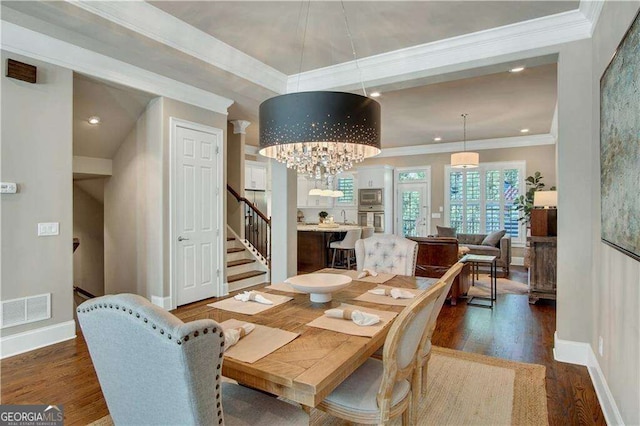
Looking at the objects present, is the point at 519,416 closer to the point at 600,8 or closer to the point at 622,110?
the point at 622,110

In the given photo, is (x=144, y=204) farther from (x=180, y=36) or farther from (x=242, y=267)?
(x=180, y=36)

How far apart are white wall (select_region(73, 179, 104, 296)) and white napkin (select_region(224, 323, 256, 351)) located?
204 inches

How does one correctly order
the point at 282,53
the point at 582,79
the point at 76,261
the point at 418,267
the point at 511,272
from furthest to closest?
the point at 511,272 → the point at 76,261 → the point at 418,267 → the point at 282,53 → the point at 582,79

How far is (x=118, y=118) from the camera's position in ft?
14.6

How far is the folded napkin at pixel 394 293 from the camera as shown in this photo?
91.1 inches

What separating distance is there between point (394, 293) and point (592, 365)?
178 centimetres

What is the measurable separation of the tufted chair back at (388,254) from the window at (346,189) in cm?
617

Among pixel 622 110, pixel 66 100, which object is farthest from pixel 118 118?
pixel 622 110

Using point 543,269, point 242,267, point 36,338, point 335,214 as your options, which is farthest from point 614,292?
point 335,214

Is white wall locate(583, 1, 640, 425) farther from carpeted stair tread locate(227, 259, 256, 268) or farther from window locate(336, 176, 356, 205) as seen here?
window locate(336, 176, 356, 205)

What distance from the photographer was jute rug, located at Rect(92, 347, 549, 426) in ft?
7.26

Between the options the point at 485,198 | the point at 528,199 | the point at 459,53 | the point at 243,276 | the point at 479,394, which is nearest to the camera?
the point at 479,394

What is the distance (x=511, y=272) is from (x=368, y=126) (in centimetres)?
632

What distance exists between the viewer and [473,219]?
857cm
